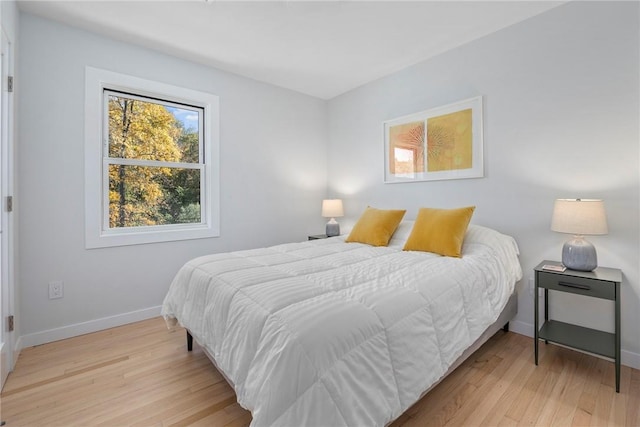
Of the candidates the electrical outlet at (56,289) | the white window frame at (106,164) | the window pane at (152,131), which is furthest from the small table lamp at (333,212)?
the electrical outlet at (56,289)

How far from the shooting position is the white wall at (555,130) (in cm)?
197

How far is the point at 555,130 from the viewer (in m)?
2.25

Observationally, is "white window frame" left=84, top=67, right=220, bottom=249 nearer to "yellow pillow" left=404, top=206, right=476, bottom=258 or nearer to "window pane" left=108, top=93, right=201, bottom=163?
"window pane" left=108, top=93, right=201, bottom=163

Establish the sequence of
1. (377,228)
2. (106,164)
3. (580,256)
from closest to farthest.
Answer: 1. (580,256)
2. (106,164)
3. (377,228)

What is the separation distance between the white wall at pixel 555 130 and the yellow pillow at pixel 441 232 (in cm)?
49

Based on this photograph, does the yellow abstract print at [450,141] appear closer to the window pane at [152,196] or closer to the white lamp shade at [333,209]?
the white lamp shade at [333,209]

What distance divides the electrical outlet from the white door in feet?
1.32

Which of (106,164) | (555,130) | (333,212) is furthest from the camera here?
(333,212)

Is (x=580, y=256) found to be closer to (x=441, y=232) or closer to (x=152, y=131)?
(x=441, y=232)

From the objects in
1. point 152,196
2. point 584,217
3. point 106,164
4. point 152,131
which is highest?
point 152,131

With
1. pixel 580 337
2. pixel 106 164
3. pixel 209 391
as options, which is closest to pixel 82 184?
pixel 106 164

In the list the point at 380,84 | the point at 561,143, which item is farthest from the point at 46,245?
the point at 561,143

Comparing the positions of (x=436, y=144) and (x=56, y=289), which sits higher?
(x=436, y=144)

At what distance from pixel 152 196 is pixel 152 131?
0.64 meters
